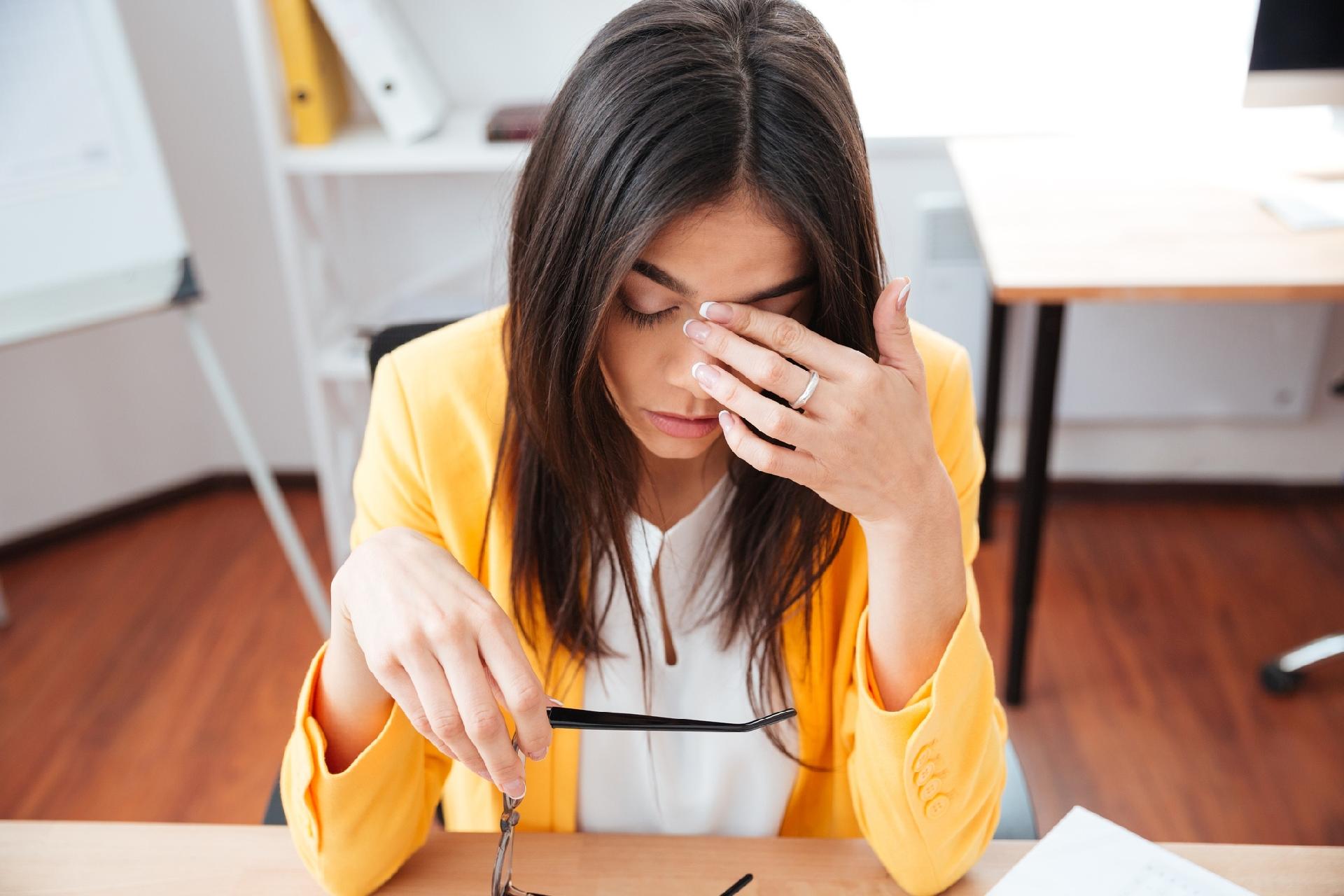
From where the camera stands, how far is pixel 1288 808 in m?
1.72

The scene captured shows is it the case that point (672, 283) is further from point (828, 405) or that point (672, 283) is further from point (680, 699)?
point (680, 699)

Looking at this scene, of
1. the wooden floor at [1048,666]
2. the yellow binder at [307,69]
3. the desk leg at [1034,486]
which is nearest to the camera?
the desk leg at [1034,486]

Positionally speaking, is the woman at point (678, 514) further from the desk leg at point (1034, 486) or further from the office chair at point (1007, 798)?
the desk leg at point (1034, 486)

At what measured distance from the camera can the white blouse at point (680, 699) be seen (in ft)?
3.23

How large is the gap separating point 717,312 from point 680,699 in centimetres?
42

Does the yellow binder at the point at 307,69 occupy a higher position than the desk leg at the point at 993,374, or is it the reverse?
the yellow binder at the point at 307,69

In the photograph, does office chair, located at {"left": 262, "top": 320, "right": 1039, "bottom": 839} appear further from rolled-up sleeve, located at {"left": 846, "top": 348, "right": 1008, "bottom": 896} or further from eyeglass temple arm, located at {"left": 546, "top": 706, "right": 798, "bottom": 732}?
eyeglass temple arm, located at {"left": 546, "top": 706, "right": 798, "bottom": 732}

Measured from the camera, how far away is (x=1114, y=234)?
163cm

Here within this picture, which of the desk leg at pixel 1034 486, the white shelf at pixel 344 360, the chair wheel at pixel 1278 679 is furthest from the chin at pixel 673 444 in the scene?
the chair wheel at pixel 1278 679

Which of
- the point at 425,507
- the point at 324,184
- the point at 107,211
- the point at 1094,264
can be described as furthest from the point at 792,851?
the point at 324,184

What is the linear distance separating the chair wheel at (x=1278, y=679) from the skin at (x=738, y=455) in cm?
141

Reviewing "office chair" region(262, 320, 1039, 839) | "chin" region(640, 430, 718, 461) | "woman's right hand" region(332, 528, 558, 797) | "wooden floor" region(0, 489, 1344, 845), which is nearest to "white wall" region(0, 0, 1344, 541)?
"wooden floor" region(0, 489, 1344, 845)

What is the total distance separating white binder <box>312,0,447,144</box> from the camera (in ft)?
6.31

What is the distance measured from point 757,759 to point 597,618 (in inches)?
7.5
